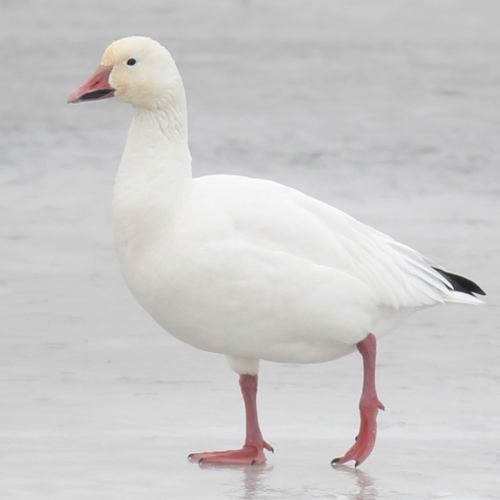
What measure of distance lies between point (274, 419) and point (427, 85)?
37.9 ft

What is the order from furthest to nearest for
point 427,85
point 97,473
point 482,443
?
point 427,85 < point 482,443 < point 97,473

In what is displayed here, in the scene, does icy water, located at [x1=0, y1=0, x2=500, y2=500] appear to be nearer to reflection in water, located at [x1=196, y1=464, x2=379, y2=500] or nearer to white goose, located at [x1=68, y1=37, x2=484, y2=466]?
reflection in water, located at [x1=196, y1=464, x2=379, y2=500]

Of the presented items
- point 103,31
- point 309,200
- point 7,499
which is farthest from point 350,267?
point 103,31

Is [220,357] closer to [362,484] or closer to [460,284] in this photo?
[460,284]

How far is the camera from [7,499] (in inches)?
162

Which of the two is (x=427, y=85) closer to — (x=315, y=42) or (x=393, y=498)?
(x=315, y=42)

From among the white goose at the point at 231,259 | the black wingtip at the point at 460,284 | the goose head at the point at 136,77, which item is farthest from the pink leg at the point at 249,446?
the goose head at the point at 136,77

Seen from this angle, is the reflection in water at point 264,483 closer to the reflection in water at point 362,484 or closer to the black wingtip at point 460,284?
the reflection in water at point 362,484

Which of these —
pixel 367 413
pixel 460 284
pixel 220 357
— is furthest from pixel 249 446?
pixel 220 357

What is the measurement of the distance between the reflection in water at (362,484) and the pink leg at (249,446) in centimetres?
35

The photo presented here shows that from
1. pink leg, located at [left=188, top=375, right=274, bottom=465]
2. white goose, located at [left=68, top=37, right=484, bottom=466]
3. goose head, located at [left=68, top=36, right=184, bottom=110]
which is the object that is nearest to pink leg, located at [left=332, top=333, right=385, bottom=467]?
white goose, located at [left=68, top=37, right=484, bottom=466]

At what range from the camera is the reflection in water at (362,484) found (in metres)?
4.26

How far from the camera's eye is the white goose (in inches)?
177

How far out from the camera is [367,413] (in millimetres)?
4789
